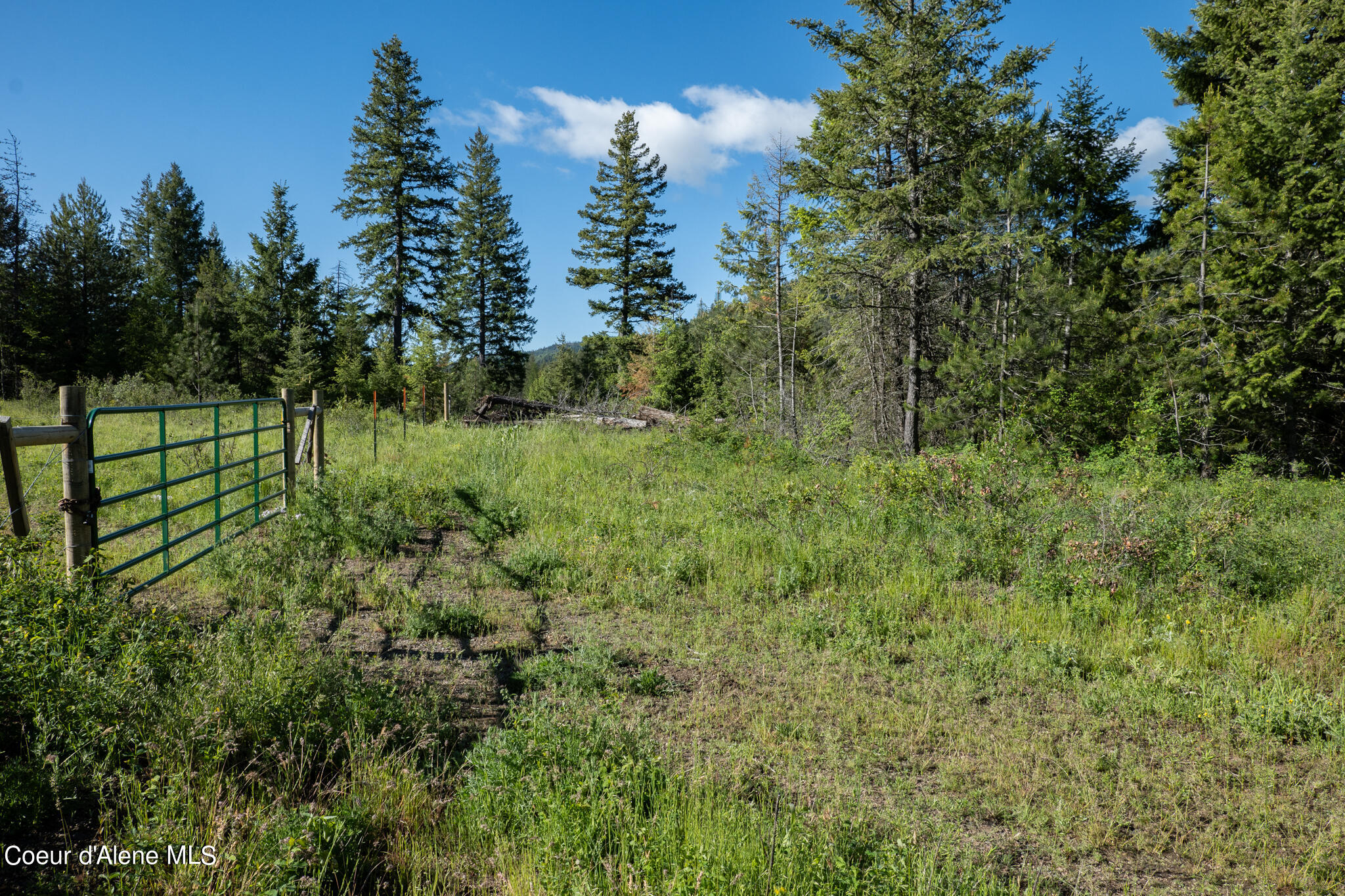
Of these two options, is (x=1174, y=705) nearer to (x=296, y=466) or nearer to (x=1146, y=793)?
(x=1146, y=793)

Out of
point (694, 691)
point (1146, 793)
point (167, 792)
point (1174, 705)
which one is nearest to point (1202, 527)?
point (1174, 705)

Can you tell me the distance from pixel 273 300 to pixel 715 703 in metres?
36.3

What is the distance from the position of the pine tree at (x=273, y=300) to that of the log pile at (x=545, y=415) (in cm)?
1752

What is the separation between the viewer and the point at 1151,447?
13.3 m

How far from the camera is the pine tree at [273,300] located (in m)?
32.3

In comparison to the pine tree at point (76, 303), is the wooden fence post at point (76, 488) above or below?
below

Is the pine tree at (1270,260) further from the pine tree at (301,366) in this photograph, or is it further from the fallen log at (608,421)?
the pine tree at (301,366)

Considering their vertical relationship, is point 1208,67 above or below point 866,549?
above

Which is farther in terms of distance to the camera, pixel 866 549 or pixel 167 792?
pixel 866 549

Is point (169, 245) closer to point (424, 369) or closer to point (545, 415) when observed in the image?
point (424, 369)

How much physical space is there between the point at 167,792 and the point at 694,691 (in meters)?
3.14

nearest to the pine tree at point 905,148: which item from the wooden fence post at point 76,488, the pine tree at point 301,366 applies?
the wooden fence post at point 76,488

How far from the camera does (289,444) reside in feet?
30.1

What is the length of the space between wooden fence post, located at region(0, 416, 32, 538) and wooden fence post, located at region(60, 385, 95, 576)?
431 mm
